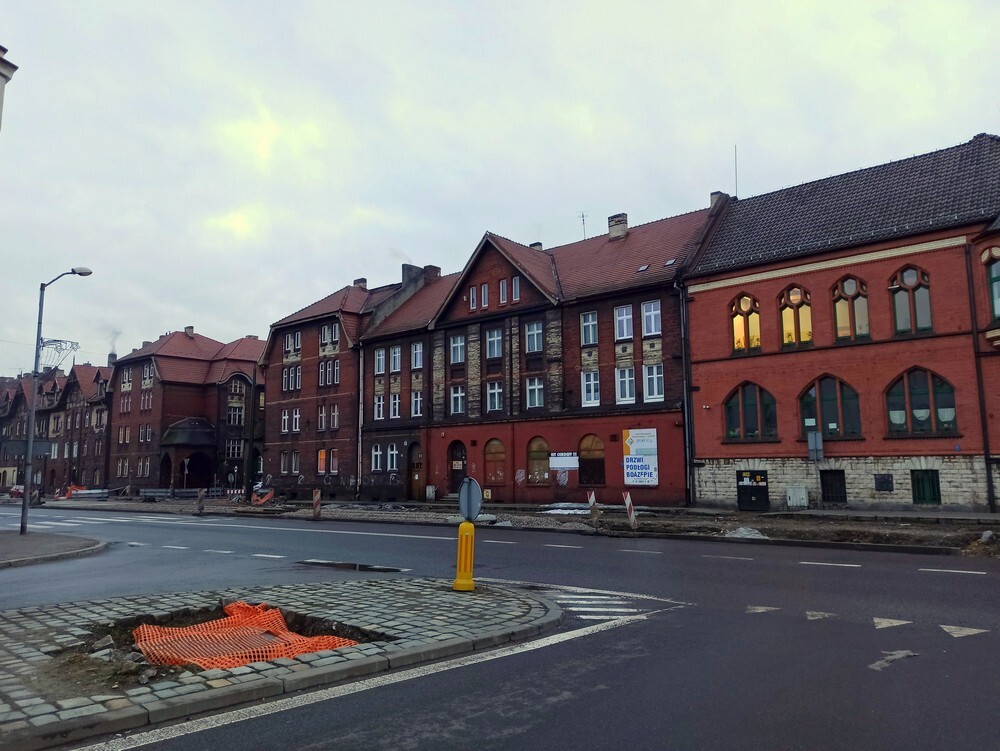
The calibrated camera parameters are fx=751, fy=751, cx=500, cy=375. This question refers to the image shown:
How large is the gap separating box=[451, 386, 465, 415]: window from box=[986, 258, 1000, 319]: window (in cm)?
2443

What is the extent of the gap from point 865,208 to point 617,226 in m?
13.3

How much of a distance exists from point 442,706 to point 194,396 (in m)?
64.5

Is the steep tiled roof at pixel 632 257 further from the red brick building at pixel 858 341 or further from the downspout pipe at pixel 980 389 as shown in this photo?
the downspout pipe at pixel 980 389

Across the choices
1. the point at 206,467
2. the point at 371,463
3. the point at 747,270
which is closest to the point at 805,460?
the point at 747,270

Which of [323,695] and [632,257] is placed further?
[632,257]

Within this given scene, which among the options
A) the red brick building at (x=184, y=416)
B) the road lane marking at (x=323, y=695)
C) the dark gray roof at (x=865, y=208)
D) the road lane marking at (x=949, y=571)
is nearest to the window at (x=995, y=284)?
the dark gray roof at (x=865, y=208)

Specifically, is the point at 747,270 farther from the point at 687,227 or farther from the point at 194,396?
the point at 194,396

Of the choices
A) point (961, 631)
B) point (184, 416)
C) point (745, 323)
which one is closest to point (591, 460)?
point (745, 323)

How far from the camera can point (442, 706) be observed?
5.64m

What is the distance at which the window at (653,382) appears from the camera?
33.0m

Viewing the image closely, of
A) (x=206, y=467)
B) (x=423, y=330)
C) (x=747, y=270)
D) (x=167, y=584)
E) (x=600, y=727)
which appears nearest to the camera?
(x=600, y=727)

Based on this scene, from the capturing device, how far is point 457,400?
135 ft

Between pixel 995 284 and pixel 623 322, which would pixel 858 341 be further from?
pixel 623 322

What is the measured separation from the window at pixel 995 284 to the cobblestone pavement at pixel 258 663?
72.2 feet
